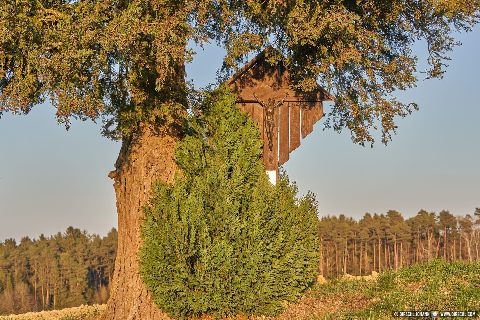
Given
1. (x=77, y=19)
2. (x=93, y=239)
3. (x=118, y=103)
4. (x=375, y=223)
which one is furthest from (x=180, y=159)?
(x=93, y=239)

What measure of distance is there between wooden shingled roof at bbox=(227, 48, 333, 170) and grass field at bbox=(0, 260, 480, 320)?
6099mm

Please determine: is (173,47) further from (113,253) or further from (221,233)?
(113,253)

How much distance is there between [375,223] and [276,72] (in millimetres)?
98200

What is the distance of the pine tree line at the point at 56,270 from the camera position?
131500mm

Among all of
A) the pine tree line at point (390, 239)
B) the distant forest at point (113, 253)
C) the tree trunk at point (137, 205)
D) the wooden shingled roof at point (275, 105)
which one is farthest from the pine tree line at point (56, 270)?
the tree trunk at point (137, 205)

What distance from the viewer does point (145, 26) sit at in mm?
18641

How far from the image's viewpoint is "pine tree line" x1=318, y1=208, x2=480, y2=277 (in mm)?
115312

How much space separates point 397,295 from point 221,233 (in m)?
5.48

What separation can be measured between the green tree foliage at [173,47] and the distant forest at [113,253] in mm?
84444

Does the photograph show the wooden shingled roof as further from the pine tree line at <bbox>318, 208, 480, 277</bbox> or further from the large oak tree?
the pine tree line at <bbox>318, 208, 480, 277</bbox>

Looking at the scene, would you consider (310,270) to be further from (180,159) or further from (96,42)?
(96,42)

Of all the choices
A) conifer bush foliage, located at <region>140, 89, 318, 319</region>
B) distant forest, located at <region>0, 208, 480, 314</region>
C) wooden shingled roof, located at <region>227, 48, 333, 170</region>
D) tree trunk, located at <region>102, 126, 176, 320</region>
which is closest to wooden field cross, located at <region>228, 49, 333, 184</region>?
wooden shingled roof, located at <region>227, 48, 333, 170</region>

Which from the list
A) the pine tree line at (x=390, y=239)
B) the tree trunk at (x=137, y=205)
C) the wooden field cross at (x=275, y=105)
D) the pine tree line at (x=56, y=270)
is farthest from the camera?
the pine tree line at (x=56, y=270)

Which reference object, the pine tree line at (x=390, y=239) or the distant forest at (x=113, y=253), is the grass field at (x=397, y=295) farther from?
the pine tree line at (x=390, y=239)
